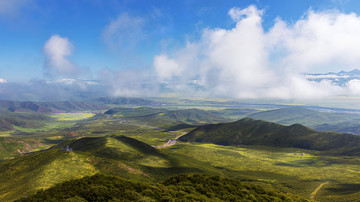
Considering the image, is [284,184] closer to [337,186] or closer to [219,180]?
[337,186]

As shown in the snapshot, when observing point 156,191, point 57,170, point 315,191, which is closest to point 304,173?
point 315,191

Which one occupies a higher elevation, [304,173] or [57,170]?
[57,170]

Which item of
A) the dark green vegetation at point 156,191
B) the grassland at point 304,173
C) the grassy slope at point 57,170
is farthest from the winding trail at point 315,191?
the grassy slope at point 57,170

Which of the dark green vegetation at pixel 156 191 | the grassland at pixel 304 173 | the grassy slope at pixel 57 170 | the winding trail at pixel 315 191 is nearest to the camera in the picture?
the dark green vegetation at pixel 156 191

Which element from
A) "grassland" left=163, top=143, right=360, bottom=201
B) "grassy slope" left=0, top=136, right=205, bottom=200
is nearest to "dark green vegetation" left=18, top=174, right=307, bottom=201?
"grassy slope" left=0, top=136, right=205, bottom=200

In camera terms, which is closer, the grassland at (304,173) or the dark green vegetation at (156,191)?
the dark green vegetation at (156,191)

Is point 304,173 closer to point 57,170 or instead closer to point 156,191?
point 156,191

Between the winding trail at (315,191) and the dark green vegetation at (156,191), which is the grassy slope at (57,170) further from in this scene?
the winding trail at (315,191)

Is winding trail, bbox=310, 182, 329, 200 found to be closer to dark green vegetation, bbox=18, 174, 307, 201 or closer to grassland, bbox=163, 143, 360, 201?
grassland, bbox=163, 143, 360, 201
